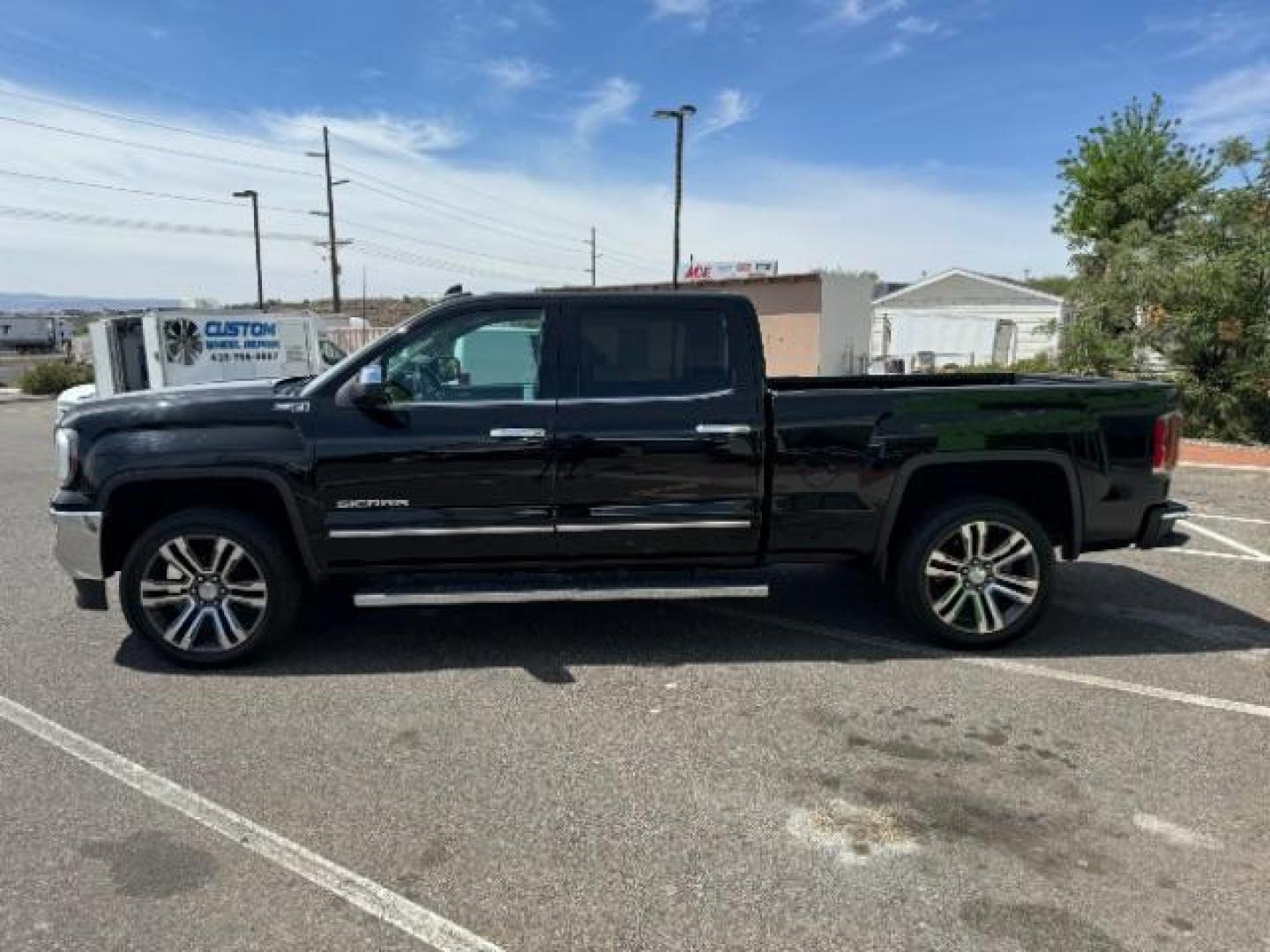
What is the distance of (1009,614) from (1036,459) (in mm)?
838

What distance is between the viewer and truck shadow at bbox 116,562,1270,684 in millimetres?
4621

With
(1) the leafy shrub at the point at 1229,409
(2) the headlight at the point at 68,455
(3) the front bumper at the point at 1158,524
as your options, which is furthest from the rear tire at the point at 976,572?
(1) the leafy shrub at the point at 1229,409

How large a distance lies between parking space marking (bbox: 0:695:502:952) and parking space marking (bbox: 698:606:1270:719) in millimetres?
2900

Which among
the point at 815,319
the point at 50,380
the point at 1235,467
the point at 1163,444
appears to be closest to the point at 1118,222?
the point at 815,319

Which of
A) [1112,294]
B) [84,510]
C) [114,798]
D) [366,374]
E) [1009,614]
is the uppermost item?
[1112,294]

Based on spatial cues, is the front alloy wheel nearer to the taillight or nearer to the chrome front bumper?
the chrome front bumper

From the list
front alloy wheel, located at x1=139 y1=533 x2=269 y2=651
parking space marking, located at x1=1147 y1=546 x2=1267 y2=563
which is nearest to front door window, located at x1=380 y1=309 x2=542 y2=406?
front alloy wheel, located at x1=139 y1=533 x2=269 y2=651

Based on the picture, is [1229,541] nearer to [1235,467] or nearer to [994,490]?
[994,490]

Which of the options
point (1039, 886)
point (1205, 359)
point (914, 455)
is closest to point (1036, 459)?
point (914, 455)

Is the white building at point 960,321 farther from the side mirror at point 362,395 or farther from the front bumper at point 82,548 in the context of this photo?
the front bumper at point 82,548

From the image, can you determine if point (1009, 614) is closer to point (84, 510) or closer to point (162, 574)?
point (162, 574)

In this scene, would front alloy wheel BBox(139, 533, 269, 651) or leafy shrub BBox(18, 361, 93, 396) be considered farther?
leafy shrub BBox(18, 361, 93, 396)

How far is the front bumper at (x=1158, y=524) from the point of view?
15.5 feet

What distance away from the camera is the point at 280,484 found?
14.3 ft
